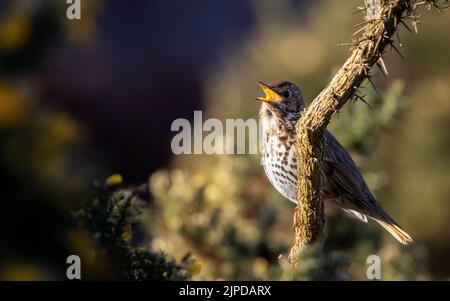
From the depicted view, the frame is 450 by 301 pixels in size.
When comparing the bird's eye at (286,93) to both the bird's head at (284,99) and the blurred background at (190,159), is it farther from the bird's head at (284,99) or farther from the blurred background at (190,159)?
the blurred background at (190,159)

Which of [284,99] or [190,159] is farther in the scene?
[190,159]

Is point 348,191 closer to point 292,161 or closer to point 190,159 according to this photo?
point 292,161

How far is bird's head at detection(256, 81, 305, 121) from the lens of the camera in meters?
3.77

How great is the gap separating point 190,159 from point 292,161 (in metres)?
4.47

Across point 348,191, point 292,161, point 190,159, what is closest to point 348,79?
point 292,161

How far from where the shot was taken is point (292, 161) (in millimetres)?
3682

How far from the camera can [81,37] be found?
7.57 ft

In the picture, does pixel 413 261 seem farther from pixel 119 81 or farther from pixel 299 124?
pixel 119 81

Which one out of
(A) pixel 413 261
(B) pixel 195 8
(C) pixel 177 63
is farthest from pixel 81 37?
(B) pixel 195 8

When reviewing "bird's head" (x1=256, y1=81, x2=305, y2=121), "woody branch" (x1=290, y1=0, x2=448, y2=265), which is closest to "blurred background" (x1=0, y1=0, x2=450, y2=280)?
"woody branch" (x1=290, y1=0, x2=448, y2=265)

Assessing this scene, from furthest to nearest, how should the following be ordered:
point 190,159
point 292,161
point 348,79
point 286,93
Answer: point 190,159
point 286,93
point 292,161
point 348,79

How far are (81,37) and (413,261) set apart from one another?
300 centimetres

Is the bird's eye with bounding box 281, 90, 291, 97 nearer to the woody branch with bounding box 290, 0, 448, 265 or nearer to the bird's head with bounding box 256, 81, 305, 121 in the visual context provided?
the bird's head with bounding box 256, 81, 305, 121
